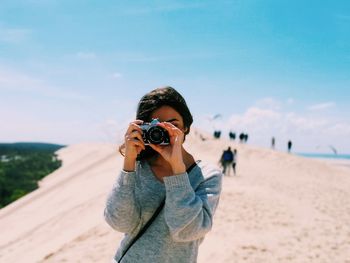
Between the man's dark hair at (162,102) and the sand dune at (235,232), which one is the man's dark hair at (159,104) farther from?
the sand dune at (235,232)

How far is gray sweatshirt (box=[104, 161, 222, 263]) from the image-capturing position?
6.61 feet

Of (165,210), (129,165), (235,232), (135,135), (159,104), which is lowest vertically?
(235,232)

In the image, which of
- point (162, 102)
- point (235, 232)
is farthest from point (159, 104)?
point (235, 232)

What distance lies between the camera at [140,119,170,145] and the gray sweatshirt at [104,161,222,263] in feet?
0.63

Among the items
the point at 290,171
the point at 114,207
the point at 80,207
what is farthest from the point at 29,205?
the point at 114,207

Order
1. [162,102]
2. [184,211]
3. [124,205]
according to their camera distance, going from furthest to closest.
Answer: [162,102] < [124,205] < [184,211]

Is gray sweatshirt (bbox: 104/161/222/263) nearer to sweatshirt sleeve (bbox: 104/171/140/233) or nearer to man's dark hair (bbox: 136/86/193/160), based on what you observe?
sweatshirt sleeve (bbox: 104/171/140/233)

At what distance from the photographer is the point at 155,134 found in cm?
212

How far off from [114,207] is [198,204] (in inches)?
16.9

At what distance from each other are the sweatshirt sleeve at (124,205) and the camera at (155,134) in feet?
0.65

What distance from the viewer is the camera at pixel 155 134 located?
2.12 m

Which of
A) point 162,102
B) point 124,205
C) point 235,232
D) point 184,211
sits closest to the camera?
point 184,211

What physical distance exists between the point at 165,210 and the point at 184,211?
0.33 feet

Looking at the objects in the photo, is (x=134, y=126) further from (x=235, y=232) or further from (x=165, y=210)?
(x=235, y=232)
